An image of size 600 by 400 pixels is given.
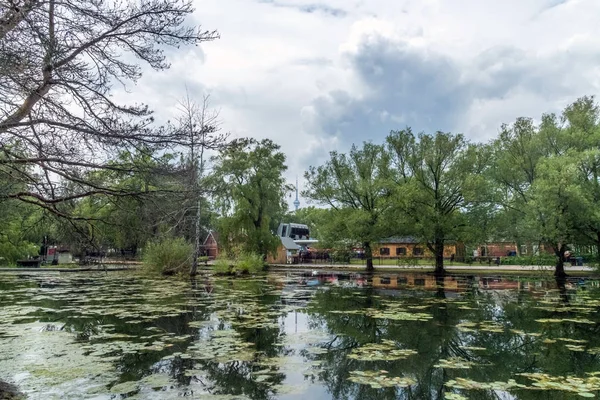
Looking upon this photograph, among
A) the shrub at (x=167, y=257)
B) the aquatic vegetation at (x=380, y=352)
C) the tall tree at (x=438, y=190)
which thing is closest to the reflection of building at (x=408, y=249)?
the tall tree at (x=438, y=190)

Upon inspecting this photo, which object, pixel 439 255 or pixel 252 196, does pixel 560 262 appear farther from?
pixel 252 196

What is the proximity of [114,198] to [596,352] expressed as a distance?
7833mm

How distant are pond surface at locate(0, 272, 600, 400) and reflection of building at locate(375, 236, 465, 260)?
19.0 m

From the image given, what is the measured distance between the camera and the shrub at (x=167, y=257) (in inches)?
926

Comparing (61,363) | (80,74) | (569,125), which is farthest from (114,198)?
(569,125)

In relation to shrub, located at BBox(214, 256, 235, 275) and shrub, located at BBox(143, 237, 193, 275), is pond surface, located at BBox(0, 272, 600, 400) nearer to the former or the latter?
shrub, located at BBox(143, 237, 193, 275)

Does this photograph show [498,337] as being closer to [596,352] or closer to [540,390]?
[596,352]

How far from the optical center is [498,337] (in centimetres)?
758

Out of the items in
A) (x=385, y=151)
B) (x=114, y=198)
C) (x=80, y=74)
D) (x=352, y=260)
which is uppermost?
(x=385, y=151)

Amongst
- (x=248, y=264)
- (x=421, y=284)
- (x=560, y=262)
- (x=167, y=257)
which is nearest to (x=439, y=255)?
(x=560, y=262)

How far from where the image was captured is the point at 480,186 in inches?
1009

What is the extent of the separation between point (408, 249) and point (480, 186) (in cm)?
1280

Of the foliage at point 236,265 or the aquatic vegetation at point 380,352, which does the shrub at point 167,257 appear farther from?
the aquatic vegetation at point 380,352

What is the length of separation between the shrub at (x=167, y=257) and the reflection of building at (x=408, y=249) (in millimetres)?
13368
